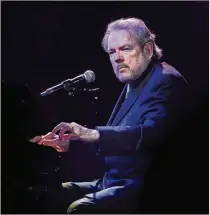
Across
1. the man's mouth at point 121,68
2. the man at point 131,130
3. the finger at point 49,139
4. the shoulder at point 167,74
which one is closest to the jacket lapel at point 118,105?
the man at point 131,130

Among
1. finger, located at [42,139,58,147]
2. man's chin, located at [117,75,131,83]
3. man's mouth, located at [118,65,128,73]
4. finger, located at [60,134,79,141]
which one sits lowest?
finger, located at [42,139,58,147]

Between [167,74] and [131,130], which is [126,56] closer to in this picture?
[167,74]

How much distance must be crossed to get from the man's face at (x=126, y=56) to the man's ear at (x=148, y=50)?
0.02 meters

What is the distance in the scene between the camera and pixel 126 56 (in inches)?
94.1

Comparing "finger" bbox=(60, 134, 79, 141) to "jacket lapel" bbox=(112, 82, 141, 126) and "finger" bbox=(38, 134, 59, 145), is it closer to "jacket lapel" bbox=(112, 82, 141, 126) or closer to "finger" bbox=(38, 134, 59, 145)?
"finger" bbox=(38, 134, 59, 145)

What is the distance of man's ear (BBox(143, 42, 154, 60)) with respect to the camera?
7.86ft

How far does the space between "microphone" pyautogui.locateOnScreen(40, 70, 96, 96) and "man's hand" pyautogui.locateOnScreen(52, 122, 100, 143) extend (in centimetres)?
23

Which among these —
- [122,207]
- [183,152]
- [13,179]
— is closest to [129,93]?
[183,152]

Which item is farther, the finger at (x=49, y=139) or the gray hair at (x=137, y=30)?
the gray hair at (x=137, y=30)

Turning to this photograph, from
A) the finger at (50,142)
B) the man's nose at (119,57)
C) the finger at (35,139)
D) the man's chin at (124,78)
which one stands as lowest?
the finger at (50,142)

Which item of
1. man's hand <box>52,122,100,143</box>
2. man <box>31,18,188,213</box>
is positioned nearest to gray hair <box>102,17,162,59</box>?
man <box>31,18,188,213</box>

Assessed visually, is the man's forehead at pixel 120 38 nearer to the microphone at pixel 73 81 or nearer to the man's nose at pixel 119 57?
the man's nose at pixel 119 57

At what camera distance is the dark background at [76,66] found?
235 centimetres

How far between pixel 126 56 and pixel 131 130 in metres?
0.48
